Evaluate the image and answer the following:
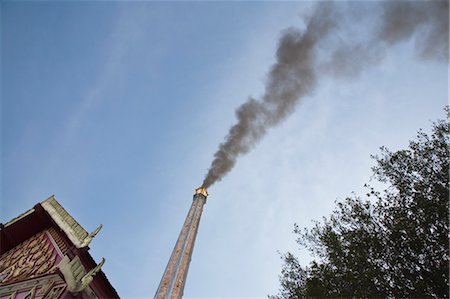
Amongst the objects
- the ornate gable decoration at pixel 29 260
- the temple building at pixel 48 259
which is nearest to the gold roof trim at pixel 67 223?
the temple building at pixel 48 259

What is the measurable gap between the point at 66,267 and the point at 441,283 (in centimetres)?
1414

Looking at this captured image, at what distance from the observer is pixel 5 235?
11195 millimetres

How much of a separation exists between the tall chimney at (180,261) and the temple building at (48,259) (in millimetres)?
5347

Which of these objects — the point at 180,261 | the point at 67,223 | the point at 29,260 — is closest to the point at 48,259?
the point at 29,260

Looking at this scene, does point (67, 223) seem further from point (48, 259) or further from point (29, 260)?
point (29, 260)

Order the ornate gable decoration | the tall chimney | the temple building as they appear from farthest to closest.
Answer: the tall chimney
the ornate gable decoration
the temple building

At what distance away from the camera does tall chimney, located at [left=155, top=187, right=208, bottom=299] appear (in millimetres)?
13867

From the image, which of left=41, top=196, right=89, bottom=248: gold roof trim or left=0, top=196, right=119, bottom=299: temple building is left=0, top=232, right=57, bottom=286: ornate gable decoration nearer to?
left=0, top=196, right=119, bottom=299: temple building

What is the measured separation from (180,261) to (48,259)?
24.5 feet

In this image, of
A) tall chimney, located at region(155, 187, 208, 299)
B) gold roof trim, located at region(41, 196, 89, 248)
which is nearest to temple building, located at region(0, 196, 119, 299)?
gold roof trim, located at region(41, 196, 89, 248)

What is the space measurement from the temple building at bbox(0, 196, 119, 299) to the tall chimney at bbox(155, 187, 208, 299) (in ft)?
17.5

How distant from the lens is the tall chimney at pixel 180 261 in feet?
45.5

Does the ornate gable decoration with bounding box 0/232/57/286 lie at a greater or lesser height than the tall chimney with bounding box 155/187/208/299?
lesser

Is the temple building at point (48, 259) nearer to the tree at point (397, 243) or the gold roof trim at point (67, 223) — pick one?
the gold roof trim at point (67, 223)
